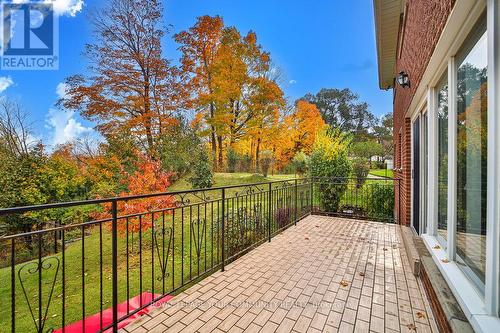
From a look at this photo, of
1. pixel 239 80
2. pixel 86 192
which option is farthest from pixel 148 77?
pixel 86 192

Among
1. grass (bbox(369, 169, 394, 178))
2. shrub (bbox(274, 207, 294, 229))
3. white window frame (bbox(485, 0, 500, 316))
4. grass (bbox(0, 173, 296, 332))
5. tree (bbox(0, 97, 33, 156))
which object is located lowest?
grass (bbox(0, 173, 296, 332))

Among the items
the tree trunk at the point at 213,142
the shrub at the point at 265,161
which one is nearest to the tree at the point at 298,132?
the shrub at the point at 265,161

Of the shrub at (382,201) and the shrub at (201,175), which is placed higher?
the shrub at (201,175)

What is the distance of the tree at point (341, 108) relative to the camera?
27031mm

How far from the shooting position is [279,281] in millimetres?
2746

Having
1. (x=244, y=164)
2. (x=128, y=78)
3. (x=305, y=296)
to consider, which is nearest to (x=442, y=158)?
(x=305, y=296)

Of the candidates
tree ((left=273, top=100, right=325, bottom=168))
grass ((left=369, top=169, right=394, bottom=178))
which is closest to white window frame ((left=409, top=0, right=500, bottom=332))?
tree ((left=273, top=100, right=325, bottom=168))

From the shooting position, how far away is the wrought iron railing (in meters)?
1.88

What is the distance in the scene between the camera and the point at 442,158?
2.27 metres

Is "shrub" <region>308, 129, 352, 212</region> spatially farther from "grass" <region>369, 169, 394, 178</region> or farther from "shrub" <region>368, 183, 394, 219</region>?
"grass" <region>369, 169, 394, 178</region>

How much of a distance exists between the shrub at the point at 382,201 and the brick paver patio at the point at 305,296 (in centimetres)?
328

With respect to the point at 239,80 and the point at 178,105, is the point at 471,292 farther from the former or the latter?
the point at 239,80

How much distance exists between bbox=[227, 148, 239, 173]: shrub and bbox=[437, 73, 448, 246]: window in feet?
43.2

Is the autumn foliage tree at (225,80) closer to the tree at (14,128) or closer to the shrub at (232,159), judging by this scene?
the shrub at (232,159)
